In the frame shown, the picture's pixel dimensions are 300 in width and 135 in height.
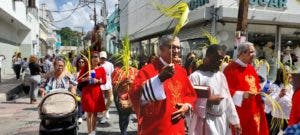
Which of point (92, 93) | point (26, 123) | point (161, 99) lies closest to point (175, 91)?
point (161, 99)

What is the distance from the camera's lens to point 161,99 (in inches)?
176

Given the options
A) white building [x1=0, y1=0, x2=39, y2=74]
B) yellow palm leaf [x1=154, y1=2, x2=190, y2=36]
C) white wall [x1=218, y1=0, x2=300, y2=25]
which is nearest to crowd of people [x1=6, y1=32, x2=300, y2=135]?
yellow palm leaf [x1=154, y1=2, x2=190, y2=36]

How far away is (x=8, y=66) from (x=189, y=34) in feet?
57.2

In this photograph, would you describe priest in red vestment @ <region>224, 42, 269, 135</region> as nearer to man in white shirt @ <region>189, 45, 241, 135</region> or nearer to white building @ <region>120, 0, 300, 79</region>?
man in white shirt @ <region>189, 45, 241, 135</region>

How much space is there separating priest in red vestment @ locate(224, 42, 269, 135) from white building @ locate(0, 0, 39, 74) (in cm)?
1911

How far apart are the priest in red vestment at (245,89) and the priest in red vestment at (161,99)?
1.45 meters

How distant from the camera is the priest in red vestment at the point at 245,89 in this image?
5.98 metres

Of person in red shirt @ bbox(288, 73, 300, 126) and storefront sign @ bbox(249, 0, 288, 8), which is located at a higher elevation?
storefront sign @ bbox(249, 0, 288, 8)

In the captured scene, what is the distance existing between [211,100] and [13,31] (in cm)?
3369

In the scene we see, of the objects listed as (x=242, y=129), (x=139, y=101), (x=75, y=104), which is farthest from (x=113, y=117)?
(x=139, y=101)

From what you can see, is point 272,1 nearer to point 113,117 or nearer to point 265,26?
point 265,26

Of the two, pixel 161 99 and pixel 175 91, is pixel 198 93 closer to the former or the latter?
pixel 175 91

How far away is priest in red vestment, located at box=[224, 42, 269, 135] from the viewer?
598 centimetres

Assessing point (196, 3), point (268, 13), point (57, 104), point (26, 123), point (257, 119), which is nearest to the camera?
point (257, 119)
